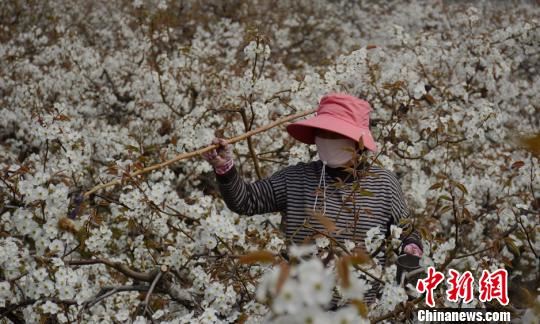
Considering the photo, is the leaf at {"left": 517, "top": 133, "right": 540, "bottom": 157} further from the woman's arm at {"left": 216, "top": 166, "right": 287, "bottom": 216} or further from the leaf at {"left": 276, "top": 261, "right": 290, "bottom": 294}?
the woman's arm at {"left": 216, "top": 166, "right": 287, "bottom": 216}

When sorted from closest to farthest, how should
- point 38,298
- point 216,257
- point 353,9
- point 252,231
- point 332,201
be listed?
point 38,298, point 332,201, point 216,257, point 252,231, point 353,9

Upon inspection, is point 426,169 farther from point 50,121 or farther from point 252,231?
point 50,121

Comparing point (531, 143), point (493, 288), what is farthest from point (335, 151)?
point (531, 143)

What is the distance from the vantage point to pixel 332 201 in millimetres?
2588

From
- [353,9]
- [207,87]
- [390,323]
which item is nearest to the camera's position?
[390,323]

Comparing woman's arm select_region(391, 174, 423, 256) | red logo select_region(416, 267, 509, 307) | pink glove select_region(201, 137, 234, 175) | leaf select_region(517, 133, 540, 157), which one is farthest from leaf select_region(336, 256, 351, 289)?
pink glove select_region(201, 137, 234, 175)

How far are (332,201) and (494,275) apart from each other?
2.70 feet

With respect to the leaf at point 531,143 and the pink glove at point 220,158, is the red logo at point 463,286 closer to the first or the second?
the pink glove at point 220,158

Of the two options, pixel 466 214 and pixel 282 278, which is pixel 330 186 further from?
pixel 282 278

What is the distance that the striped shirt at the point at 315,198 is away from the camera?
253 centimetres

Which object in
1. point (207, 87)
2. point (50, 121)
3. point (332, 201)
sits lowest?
point (332, 201)

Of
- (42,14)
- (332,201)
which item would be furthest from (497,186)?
(42,14)

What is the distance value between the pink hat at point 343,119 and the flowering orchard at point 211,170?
0.35 metres

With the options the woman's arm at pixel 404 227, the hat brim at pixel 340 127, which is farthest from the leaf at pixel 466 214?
the hat brim at pixel 340 127
